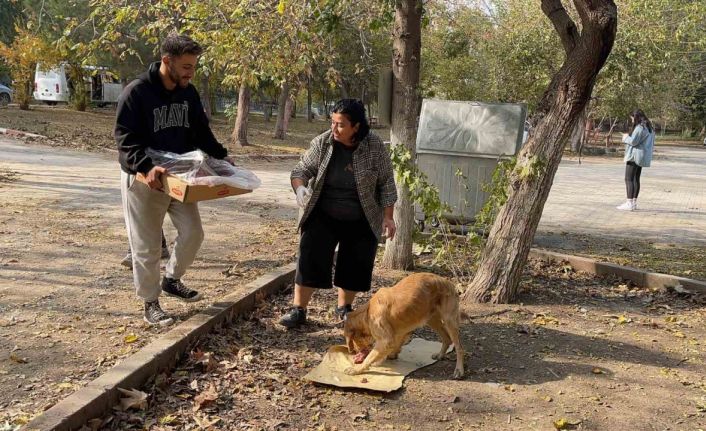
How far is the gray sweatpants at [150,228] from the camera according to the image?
437cm

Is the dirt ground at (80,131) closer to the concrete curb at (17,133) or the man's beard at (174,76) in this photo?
the concrete curb at (17,133)

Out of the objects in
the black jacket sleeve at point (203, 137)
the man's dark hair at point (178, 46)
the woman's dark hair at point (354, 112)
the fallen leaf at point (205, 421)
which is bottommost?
the fallen leaf at point (205, 421)

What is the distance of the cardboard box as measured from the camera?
4.02 metres

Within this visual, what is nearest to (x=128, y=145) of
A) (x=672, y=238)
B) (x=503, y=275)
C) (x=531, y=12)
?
(x=503, y=275)

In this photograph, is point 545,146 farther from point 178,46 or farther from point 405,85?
point 178,46

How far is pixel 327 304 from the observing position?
18.4 feet

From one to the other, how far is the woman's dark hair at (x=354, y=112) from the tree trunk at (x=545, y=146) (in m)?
1.67

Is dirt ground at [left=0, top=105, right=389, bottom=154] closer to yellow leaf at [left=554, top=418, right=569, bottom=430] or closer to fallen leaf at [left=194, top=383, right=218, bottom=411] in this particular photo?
fallen leaf at [left=194, top=383, right=218, bottom=411]

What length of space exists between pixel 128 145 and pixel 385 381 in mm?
2177

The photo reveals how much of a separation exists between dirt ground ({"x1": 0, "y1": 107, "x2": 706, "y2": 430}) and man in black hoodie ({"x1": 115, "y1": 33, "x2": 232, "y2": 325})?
1.52ft

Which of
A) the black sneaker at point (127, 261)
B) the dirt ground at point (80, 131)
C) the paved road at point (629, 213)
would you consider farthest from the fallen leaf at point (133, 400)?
the dirt ground at point (80, 131)

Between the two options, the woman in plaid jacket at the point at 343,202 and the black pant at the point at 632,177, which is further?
the black pant at the point at 632,177

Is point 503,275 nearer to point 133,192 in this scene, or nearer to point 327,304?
point 327,304

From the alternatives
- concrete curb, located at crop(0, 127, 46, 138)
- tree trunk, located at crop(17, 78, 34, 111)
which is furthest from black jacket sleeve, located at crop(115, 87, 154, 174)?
tree trunk, located at crop(17, 78, 34, 111)
